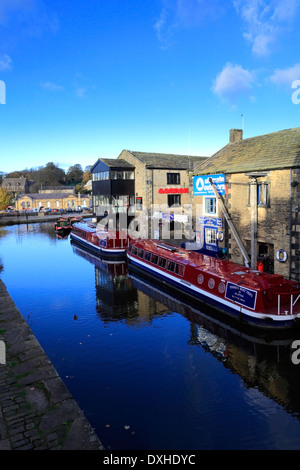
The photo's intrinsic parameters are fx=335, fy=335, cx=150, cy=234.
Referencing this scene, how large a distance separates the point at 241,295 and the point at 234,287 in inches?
24.5

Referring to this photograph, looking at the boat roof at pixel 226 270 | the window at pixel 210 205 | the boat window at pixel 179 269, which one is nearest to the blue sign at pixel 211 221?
the window at pixel 210 205

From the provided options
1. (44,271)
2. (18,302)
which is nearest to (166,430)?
(18,302)

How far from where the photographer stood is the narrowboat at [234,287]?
15.6 m

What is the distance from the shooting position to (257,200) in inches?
865

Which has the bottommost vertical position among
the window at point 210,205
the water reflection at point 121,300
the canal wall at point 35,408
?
the water reflection at point 121,300

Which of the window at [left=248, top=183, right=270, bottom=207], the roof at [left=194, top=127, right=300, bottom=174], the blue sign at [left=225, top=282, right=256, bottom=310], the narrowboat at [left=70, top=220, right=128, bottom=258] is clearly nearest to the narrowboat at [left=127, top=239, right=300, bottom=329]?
the blue sign at [left=225, top=282, right=256, bottom=310]

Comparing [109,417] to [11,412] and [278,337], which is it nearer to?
[11,412]

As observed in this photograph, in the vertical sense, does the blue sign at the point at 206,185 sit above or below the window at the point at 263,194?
above

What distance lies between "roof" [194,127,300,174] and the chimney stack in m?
0.62

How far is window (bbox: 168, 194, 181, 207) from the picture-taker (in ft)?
149

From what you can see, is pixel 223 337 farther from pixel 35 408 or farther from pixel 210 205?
pixel 210 205

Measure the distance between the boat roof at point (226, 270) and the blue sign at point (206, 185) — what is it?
5531 mm

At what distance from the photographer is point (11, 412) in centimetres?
890

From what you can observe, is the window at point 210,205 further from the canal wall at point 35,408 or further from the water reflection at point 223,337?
the canal wall at point 35,408
